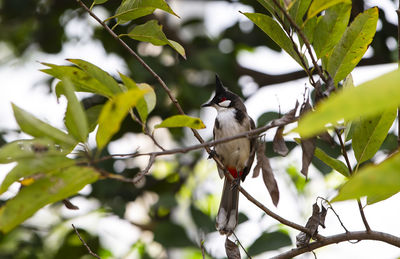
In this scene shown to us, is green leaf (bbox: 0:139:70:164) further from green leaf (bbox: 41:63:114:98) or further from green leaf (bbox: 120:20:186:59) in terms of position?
green leaf (bbox: 120:20:186:59)

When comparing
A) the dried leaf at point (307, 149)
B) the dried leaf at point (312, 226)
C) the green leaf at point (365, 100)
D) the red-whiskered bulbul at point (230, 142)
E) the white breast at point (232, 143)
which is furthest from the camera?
the white breast at point (232, 143)

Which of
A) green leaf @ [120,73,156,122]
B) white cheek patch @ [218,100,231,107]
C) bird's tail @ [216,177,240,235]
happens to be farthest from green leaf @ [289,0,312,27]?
white cheek patch @ [218,100,231,107]

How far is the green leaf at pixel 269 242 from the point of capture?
2529mm

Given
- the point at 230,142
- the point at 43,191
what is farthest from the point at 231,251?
the point at 230,142

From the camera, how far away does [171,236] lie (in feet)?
9.45

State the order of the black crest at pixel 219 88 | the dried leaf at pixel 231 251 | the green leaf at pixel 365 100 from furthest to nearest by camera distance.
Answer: the black crest at pixel 219 88 < the dried leaf at pixel 231 251 < the green leaf at pixel 365 100

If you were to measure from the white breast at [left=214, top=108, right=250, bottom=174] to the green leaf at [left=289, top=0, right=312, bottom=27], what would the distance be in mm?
1625

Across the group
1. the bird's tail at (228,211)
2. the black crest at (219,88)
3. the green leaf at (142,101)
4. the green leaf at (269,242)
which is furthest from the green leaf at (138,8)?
the black crest at (219,88)

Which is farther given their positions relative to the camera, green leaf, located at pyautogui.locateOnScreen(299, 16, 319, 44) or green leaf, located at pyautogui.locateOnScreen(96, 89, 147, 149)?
green leaf, located at pyautogui.locateOnScreen(299, 16, 319, 44)

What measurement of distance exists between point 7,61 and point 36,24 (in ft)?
2.00

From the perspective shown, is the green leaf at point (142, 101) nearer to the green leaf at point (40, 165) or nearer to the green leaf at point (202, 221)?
the green leaf at point (40, 165)

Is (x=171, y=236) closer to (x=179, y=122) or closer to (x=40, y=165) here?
(x=179, y=122)

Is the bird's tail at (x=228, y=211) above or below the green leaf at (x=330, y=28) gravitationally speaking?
below

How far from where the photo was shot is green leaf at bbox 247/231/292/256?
2.53 metres
